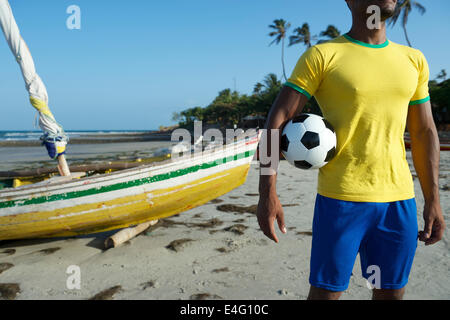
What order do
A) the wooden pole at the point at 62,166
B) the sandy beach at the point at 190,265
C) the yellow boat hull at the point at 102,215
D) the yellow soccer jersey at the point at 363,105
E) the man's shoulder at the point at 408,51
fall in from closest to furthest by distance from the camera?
the yellow soccer jersey at the point at 363,105 → the man's shoulder at the point at 408,51 → the sandy beach at the point at 190,265 → the yellow boat hull at the point at 102,215 → the wooden pole at the point at 62,166

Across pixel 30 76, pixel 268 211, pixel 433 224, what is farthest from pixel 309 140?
pixel 30 76

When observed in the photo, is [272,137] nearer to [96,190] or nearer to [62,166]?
[96,190]

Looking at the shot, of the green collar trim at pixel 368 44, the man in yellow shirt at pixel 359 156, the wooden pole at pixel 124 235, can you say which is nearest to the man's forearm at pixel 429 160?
the man in yellow shirt at pixel 359 156

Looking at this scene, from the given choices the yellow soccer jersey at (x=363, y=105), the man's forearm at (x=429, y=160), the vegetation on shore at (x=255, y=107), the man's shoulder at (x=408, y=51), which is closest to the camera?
the yellow soccer jersey at (x=363, y=105)

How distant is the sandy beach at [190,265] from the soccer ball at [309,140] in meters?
1.91

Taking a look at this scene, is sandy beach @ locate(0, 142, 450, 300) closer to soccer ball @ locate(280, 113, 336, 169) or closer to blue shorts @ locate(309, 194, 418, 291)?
blue shorts @ locate(309, 194, 418, 291)

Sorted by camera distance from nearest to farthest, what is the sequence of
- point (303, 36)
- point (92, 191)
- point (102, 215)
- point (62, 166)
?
1. point (92, 191)
2. point (102, 215)
3. point (62, 166)
4. point (303, 36)

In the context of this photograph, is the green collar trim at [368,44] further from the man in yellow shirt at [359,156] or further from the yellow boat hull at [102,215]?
the yellow boat hull at [102,215]

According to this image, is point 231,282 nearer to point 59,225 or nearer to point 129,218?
point 129,218

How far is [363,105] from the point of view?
145cm

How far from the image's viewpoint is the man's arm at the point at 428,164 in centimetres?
166

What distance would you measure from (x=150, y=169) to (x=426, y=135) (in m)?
3.39

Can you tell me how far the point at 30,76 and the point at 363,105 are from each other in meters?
5.27
